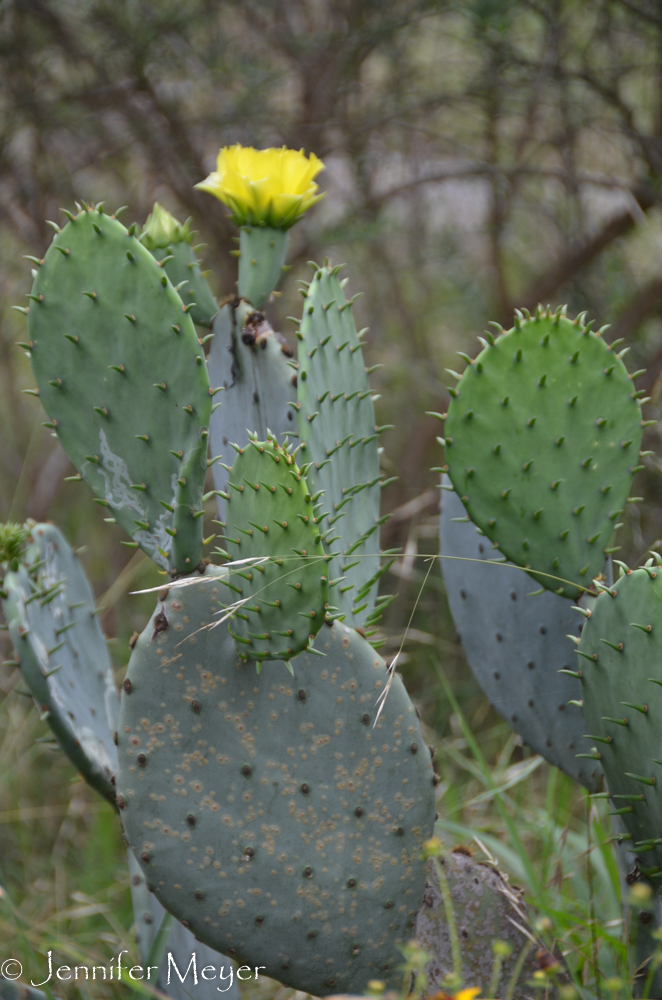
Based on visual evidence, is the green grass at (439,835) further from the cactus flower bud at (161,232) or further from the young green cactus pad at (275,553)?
the cactus flower bud at (161,232)

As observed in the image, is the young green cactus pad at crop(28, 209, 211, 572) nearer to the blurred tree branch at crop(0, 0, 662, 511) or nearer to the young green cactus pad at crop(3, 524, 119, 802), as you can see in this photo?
the young green cactus pad at crop(3, 524, 119, 802)

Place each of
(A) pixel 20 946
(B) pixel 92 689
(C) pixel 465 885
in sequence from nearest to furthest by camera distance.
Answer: (C) pixel 465 885
(B) pixel 92 689
(A) pixel 20 946

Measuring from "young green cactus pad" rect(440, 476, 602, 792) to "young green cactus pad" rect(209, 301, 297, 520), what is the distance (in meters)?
0.25

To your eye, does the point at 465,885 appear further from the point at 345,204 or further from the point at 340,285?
the point at 345,204

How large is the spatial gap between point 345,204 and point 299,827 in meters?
2.11

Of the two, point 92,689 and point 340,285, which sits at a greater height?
point 340,285

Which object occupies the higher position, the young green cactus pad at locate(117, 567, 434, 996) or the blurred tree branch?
the blurred tree branch

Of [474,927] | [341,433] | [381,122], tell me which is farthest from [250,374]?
[381,122]

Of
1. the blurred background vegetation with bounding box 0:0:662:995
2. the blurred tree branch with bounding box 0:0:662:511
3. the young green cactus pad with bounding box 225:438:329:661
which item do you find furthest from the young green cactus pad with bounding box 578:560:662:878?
the blurred tree branch with bounding box 0:0:662:511

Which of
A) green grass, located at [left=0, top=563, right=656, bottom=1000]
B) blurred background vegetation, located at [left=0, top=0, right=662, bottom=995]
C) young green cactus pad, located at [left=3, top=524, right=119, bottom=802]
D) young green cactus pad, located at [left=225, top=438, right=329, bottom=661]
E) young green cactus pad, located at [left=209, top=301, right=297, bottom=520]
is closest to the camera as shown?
young green cactus pad, located at [left=225, top=438, right=329, bottom=661]

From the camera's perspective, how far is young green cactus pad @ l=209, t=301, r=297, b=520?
106 centimetres

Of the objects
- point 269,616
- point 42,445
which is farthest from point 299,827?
point 42,445

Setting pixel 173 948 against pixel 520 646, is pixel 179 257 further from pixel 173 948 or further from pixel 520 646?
pixel 173 948

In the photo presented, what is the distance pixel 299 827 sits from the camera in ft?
2.85
